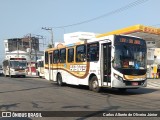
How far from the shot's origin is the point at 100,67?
16.3 metres

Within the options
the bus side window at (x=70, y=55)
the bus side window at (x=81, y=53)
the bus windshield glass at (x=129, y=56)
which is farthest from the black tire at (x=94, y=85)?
the bus side window at (x=70, y=55)

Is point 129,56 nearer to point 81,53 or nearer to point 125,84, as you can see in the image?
point 125,84

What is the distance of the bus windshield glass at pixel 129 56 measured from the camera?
15211 millimetres

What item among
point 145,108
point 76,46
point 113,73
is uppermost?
point 76,46

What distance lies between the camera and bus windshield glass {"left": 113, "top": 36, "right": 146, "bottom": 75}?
15.2m

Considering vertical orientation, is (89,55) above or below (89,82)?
above

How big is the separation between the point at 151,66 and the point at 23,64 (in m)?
17.4

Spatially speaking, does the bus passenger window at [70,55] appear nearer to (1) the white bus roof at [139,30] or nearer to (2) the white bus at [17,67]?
(1) the white bus roof at [139,30]

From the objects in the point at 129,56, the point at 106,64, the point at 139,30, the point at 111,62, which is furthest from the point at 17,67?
the point at 129,56

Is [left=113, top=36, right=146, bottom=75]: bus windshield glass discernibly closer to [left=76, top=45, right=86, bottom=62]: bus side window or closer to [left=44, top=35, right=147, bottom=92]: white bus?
[left=44, top=35, right=147, bottom=92]: white bus

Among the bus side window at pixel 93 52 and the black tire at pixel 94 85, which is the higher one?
the bus side window at pixel 93 52

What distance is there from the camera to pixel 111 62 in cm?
1530

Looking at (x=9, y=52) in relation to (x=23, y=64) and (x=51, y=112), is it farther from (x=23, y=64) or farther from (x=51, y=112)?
(x=51, y=112)

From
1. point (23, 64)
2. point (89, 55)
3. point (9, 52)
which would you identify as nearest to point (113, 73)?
point (89, 55)
